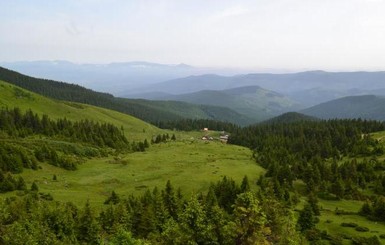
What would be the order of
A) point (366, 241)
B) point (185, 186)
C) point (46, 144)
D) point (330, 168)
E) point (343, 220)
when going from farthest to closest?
point (46, 144) < point (330, 168) < point (185, 186) < point (343, 220) < point (366, 241)

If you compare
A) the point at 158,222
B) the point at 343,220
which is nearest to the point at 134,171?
the point at 158,222

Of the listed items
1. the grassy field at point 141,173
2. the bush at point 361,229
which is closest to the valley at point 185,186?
the bush at point 361,229

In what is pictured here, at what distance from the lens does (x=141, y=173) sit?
362 ft

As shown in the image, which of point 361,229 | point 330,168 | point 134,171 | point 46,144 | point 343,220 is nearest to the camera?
point 361,229

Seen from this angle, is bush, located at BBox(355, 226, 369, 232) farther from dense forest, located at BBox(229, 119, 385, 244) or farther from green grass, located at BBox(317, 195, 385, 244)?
dense forest, located at BBox(229, 119, 385, 244)

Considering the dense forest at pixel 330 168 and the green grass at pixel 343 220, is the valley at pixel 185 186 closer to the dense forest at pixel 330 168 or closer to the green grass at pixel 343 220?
the green grass at pixel 343 220

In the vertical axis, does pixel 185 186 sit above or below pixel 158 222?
below

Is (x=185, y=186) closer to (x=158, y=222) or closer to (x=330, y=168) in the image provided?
(x=158, y=222)

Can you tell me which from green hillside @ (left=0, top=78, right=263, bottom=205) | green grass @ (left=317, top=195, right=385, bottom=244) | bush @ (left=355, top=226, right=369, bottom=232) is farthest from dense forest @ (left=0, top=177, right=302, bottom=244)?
bush @ (left=355, top=226, right=369, bottom=232)

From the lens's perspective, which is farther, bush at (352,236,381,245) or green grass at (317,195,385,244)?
green grass at (317,195,385,244)

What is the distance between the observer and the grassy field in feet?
297

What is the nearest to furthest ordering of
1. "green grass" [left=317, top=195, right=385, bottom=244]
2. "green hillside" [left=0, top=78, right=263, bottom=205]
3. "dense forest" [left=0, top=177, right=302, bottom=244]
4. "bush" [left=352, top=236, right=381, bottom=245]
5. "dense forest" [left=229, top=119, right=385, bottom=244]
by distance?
"dense forest" [left=0, top=177, right=302, bottom=244], "bush" [left=352, top=236, right=381, bottom=245], "green grass" [left=317, top=195, right=385, bottom=244], "dense forest" [left=229, top=119, right=385, bottom=244], "green hillside" [left=0, top=78, right=263, bottom=205]

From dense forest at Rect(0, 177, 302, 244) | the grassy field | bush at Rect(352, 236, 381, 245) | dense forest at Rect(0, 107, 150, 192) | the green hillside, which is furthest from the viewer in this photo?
dense forest at Rect(0, 107, 150, 192)

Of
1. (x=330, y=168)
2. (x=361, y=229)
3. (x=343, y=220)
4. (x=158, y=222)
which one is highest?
(x=158, y=222)
